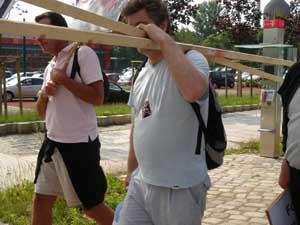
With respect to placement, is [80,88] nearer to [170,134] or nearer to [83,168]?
[83,168]

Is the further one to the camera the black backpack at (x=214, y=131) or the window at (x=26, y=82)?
the window at (x=26, y=82)

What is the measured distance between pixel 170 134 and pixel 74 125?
1337mm

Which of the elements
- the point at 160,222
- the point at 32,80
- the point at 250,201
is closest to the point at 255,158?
the point at 250,201

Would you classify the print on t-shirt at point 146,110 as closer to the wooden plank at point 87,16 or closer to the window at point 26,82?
the wooden plank at point 87,16

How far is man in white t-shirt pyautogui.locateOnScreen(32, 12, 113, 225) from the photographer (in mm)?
3816

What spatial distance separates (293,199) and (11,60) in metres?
11.4

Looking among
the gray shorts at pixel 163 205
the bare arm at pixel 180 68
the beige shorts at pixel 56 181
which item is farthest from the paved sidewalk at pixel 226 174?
the bare arm at pixel 180 68

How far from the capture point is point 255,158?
870cm

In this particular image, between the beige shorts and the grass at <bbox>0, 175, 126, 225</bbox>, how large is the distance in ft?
3.47

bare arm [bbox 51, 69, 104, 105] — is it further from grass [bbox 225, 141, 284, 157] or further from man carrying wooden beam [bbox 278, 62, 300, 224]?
grass [bbox 225, 141, 284, 157]

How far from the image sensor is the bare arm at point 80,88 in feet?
12.2

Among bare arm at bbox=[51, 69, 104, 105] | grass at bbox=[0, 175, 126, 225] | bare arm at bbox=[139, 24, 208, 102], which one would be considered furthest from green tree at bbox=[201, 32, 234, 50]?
bare arm at bbox=[139, 24, 208, 102]

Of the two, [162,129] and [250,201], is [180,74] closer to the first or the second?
[162,129]

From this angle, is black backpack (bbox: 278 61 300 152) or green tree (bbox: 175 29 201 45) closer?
black backpack (bbox: 278 61 300 152)
